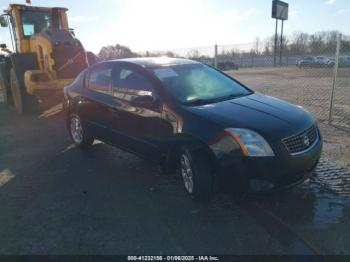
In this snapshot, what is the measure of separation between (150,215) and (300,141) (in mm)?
1825

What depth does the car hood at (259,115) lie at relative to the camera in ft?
10.5

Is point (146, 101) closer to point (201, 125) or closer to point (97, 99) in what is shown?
point (201, 125)

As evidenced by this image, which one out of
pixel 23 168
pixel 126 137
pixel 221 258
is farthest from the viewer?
pixel 23 168

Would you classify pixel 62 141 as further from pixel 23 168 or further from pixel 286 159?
pixel 286 159

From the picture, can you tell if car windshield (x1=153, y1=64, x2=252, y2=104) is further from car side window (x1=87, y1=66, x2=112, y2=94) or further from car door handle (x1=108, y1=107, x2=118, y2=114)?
car side window (x1=87, y1=66, x2=112, y2=94)

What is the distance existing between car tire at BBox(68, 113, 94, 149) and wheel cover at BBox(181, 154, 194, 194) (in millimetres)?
2481

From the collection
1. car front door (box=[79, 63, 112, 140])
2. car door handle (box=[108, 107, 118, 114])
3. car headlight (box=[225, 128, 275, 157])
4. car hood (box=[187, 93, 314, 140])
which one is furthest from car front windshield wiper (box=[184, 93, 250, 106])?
car front door (box=[79, 63, 112, 140])

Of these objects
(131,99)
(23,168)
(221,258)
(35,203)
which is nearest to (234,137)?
(221,258)

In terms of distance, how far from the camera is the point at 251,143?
310 centimetres

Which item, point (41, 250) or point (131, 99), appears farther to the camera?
point (131, 99)

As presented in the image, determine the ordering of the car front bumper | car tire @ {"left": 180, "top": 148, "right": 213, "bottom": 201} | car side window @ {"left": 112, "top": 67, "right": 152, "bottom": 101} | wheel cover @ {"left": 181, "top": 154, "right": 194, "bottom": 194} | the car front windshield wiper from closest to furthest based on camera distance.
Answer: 1. the car front bumper
2. car tire @ {"left": 180, "top": 148, "right": 213, "bottom": 201}
3. wheel cover @ {"left": 181, "top": 154, "right": 194, "bottom": 194}
4. the car front windshield wiper
5. car side window @ {"left": 112, "top": 67, "right": 152, "bottom": 101}

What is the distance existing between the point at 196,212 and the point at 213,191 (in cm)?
31

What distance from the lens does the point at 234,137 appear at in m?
3.14

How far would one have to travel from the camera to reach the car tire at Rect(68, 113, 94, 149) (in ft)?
18.5
